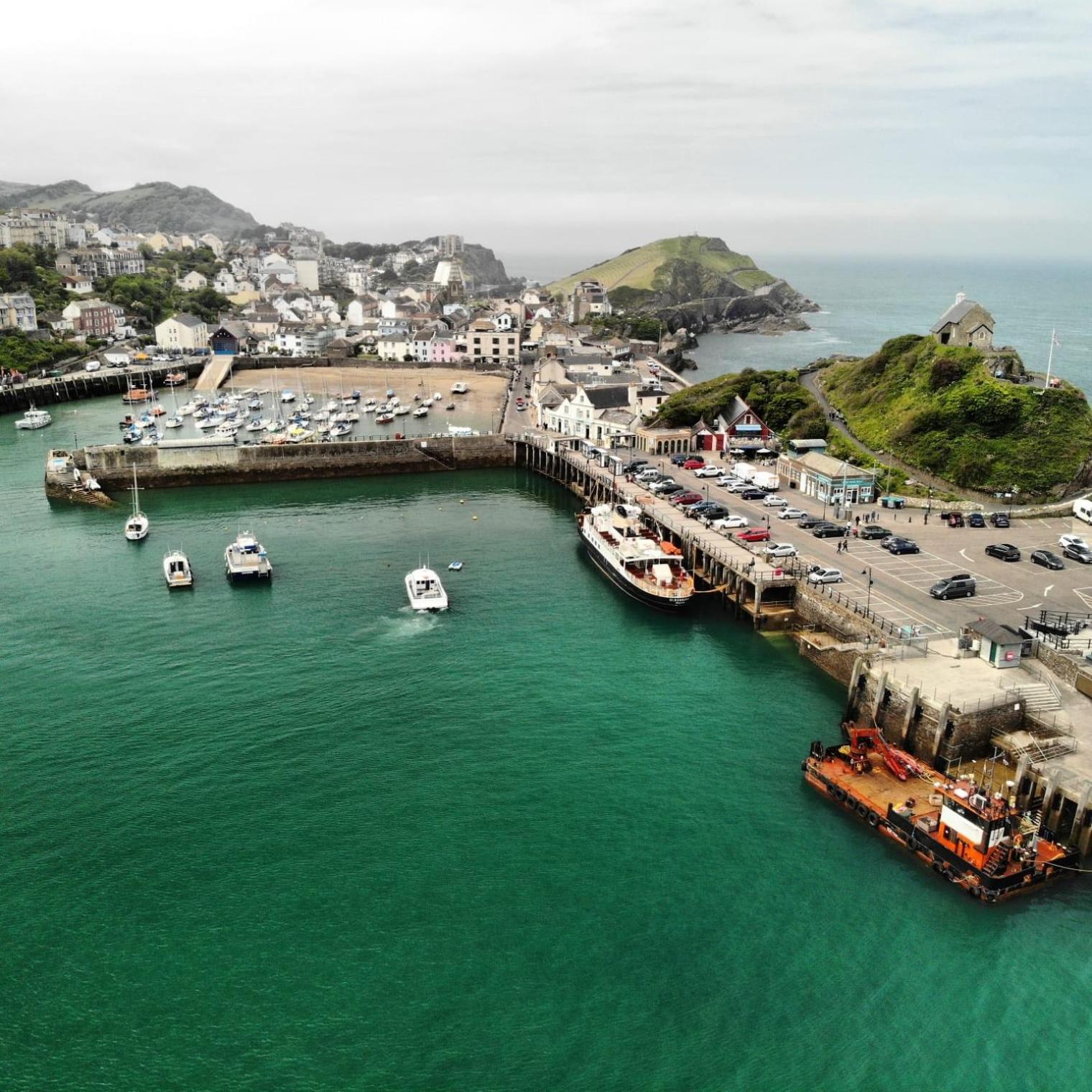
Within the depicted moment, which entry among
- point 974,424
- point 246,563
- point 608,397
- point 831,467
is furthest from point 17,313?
point 974,424

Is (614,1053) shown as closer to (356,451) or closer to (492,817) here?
(492,817)

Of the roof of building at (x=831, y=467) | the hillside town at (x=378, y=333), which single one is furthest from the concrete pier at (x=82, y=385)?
the roof of building at (x=831, y=467)

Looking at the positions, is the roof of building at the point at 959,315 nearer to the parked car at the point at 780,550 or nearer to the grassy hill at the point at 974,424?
the grassy hill at the point at 974,424

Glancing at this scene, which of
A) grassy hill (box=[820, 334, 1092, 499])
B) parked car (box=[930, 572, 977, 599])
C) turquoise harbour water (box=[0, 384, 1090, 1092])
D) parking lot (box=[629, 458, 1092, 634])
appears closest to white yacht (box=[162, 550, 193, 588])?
turquoise harbour water (box=[0, 384, 1090, 1092])

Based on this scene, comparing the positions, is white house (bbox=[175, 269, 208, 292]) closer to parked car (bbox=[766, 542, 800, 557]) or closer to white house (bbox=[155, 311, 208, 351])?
white house (bbox=[155, 311, 208, 351])

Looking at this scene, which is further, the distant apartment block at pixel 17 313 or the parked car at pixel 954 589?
the distant apartment block at pixel 17 313

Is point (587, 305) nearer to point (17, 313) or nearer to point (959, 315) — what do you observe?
point (17, 313)

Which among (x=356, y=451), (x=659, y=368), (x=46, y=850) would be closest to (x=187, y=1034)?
(x=46, y=850)
